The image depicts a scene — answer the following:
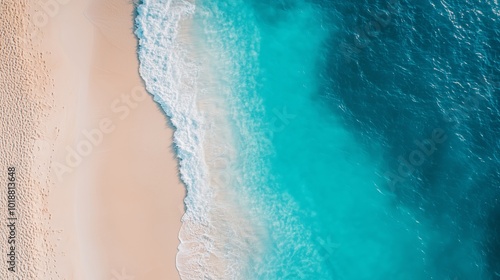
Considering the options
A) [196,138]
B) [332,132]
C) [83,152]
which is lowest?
[83,152]

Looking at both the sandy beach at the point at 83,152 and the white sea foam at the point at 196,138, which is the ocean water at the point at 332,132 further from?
the sandy beach at the point at 83,152

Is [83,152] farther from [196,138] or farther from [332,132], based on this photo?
[332,132]

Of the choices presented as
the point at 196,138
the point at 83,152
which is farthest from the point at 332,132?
the point at 83,152

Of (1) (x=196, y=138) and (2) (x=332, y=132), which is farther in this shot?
Result: (2) (x=332, y=132)

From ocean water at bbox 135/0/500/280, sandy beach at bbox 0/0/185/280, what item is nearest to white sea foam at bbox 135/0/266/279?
ocean water at bbox 135/0/500/280

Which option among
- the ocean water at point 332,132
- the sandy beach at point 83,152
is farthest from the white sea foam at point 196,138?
the sandy beach at point 83,152

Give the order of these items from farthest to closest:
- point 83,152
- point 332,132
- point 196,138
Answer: point 332,132 < point 196,138 < point 83,152

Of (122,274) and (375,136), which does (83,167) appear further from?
(375,136)
